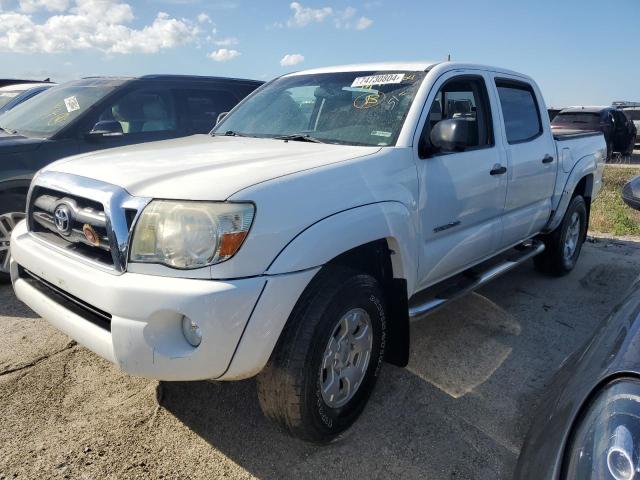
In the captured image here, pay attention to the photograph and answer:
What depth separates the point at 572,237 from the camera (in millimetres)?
5320

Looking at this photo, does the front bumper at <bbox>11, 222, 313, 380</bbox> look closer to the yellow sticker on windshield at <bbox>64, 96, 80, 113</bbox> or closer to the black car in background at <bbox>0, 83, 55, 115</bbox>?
the yellow sticker on windshield at <bbox>64, 96, 80, 113</bbox>

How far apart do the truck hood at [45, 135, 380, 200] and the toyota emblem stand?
19 centimetres

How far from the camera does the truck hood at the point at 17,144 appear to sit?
418cm

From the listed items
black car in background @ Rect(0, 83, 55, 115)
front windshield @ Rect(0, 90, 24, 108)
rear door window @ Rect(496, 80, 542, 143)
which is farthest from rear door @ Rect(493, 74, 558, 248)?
front windshield @ Rect(0, 90, 24, 108)

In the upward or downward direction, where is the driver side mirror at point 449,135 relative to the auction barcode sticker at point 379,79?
downward

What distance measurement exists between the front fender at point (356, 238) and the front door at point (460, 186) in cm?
21

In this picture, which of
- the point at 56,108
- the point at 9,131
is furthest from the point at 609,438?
the point at 9,131

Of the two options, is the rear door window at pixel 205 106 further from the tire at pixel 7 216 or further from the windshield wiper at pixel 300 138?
the windshield wiper at pixel 300 138

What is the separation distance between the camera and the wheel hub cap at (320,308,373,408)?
242 centimetres

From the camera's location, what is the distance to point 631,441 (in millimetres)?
1177

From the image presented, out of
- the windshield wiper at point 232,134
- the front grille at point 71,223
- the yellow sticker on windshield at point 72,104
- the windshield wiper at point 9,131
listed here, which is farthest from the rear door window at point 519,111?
the windshield wiper at point 9,131

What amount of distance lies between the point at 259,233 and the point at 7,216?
129 inches

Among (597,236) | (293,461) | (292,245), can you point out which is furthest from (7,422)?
(597,236)

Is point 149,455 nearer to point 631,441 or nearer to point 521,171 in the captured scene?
point 631,441
